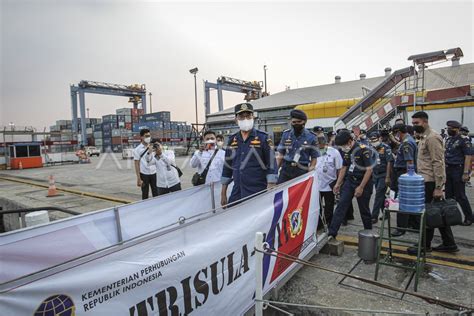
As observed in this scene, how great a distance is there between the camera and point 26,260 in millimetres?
2203

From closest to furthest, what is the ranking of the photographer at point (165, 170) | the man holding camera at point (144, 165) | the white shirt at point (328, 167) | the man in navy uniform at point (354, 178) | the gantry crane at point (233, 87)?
the man in navy uniform at point (354, 178), the white shirt at point (328, 167), the photographer at point (165, 170), the man holding camera at point (144, 165), the gantry crane at point (233, 87)

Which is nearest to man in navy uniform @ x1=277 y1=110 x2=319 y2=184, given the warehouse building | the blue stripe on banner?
the blue stripe on banner

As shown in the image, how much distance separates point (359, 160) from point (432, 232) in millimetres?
1292

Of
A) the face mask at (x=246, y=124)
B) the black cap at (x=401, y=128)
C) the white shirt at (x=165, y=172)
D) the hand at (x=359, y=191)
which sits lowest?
the hand at (x=359, y=191)

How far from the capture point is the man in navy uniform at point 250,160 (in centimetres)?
362

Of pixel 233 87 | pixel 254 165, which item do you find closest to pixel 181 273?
pixel 254 165

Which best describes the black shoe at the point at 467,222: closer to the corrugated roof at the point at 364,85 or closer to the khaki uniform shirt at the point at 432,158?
the khaki uniform shirt at the point at 432,158

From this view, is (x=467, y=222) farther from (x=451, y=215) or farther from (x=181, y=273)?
(x=181, y=273)

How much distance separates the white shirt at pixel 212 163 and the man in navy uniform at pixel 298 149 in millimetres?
1405

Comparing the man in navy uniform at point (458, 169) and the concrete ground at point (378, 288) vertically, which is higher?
the man in navy uniform at point (458, 169)

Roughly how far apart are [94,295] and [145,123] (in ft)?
233

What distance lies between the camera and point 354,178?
432cm

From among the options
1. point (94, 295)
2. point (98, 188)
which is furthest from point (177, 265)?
point (98, 188)

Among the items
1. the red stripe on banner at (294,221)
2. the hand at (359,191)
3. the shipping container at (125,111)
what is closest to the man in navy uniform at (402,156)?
the hand at (359,191)
